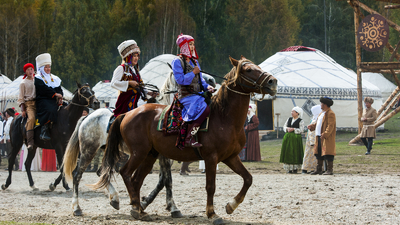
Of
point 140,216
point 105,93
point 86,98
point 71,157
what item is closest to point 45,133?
point 86,98

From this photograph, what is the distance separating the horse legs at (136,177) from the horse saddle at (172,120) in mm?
469

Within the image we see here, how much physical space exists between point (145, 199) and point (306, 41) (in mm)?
41225

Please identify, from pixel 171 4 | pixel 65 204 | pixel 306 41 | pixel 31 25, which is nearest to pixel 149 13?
pixel 171 4

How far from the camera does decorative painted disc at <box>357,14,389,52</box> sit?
14.9 m

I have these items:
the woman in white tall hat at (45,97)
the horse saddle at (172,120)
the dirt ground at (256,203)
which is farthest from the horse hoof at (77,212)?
→ the woman in white tall hat at (45,97)

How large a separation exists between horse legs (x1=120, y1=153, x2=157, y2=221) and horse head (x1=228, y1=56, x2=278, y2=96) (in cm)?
145

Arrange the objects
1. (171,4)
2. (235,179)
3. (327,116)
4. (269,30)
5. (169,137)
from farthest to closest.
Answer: (269,30), (171,4), (327,116), (235,179), (169,137)

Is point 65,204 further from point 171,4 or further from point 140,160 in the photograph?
point 171,4

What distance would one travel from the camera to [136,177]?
5082 mm

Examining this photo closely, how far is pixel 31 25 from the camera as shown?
1260 inches

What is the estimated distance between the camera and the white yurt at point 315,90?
851 inches

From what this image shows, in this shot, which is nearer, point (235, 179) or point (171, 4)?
point (235, 179)

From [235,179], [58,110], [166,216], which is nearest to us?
[166,216]

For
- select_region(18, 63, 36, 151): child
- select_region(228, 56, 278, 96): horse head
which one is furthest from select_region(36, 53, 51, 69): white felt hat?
select_region(228, 56, 278, 96): horse head
